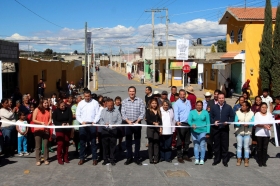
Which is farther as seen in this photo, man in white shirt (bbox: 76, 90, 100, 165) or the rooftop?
the rooftop

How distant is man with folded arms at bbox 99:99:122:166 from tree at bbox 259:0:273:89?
60.4 ft

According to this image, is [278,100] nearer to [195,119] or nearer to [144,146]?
[195,119]

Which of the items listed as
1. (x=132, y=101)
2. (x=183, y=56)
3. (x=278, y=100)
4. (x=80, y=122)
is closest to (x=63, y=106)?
(x=80, y=122)

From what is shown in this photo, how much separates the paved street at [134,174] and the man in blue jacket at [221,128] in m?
0.31

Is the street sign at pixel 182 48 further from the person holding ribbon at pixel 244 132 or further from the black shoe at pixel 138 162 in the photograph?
the black shoe at pixel 138 162

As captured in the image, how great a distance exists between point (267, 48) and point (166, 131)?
17902 mm

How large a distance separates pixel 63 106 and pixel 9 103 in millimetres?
1725

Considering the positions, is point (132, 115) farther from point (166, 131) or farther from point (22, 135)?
point (22, 135)

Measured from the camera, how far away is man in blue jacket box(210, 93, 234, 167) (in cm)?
927

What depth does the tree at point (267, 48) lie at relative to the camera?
25000mm

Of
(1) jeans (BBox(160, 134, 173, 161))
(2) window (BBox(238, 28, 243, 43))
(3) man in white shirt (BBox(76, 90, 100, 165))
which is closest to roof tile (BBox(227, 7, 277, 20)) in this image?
(2) window (BBox(238, 28, 243, 43))

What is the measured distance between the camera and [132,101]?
30.9 feet

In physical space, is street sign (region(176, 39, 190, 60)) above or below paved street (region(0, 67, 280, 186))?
above

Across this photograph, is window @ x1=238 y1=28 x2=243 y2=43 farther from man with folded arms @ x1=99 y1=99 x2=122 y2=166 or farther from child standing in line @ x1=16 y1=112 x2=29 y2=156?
child standing in line @ x1=16 y1=112 x2=29 y2=156
